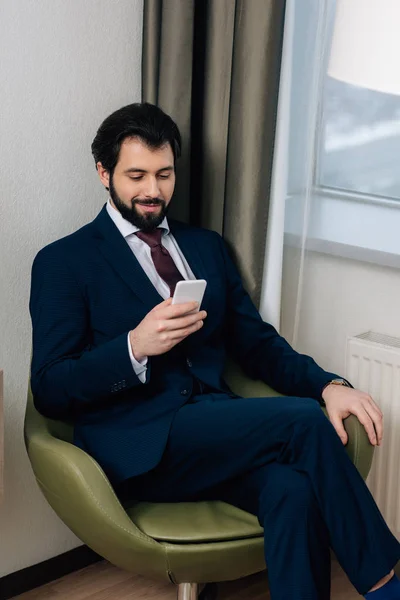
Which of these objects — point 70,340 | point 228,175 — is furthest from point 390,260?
point 70,340

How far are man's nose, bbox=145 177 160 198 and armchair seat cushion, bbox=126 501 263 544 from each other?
28.4 inches

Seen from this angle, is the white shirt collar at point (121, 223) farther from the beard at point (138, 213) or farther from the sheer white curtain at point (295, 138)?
the sheer white curtain at point (295, 138)

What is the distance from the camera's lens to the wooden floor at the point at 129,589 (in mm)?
2480

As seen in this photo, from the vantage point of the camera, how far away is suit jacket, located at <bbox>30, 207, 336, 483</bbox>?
6.72ft

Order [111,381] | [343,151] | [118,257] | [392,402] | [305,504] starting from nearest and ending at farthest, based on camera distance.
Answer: [305,504] → [111,381] → [118,257] → [392,402] → [343,151]

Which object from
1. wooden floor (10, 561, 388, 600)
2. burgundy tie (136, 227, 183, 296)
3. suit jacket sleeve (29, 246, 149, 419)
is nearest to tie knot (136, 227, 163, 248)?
burgundy tie (136, 227, 183, 296)

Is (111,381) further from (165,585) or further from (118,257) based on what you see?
(165,585)

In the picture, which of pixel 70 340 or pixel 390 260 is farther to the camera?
pixel 390 260

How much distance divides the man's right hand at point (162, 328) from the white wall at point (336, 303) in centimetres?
61

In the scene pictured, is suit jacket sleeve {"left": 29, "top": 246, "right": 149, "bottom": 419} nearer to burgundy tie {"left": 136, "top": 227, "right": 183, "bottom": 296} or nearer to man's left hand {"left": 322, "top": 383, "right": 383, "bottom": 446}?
burgundy tie {"left": 136, "top": 227, "right": 183, "bottom": 296}

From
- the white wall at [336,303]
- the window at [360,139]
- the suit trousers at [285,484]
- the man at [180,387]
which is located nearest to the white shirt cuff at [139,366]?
the man at [180,387]

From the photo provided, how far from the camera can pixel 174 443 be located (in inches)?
81.4

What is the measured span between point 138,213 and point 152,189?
0.22 feet

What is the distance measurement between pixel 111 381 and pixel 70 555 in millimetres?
848
